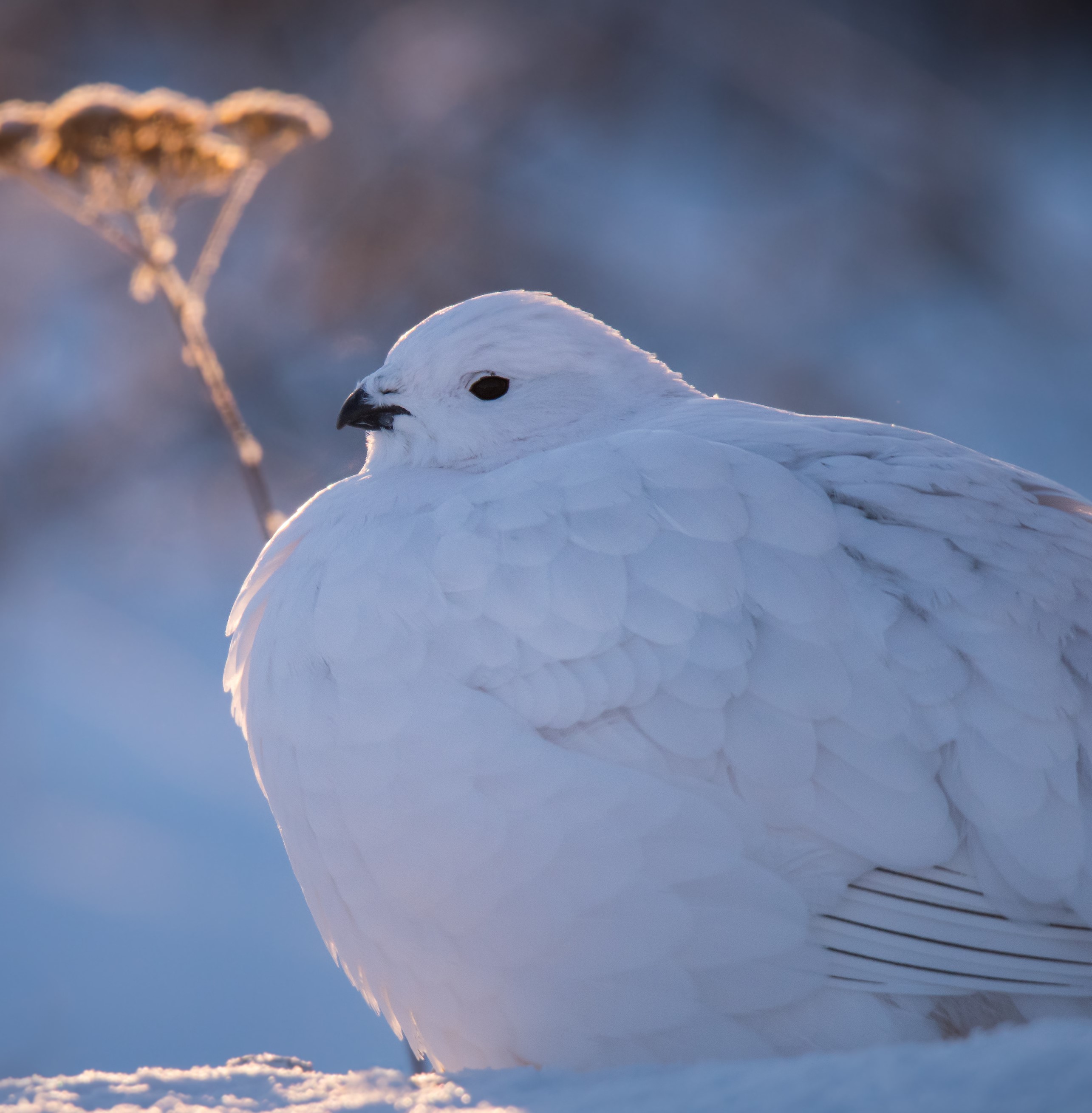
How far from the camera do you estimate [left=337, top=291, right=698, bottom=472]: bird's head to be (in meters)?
1.72

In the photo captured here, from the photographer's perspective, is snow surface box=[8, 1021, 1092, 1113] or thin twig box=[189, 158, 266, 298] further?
thin twig box=[189, 158, 266, 298]

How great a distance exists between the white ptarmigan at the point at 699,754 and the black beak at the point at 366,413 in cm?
44

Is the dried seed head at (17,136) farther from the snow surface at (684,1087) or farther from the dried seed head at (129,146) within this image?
the snow surface at (684,1087)

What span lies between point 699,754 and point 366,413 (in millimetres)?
914

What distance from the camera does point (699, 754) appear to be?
1.14 metres

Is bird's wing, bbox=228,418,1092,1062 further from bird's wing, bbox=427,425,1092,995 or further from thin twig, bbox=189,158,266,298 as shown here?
thin twig, bbox=189,158,266,298

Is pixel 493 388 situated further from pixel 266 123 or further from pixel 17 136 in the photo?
pixel 17 136

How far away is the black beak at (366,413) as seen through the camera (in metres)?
1.76

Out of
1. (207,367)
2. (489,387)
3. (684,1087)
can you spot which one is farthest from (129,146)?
(684,1087)

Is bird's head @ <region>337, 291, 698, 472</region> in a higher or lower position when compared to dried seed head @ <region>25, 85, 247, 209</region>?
lower

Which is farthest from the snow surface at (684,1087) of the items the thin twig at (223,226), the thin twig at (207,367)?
the thin twig at (223,226)

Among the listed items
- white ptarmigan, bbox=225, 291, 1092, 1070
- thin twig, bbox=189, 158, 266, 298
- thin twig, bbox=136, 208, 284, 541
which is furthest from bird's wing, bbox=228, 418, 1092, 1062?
thin twig, bbox=189, 158, 266, 298

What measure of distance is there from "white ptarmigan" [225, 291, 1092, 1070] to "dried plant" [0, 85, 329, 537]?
692mm

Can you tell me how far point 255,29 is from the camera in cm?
560
